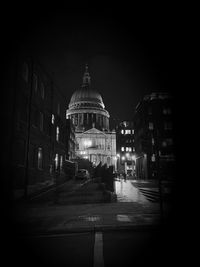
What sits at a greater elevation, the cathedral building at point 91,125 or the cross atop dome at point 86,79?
the cross atop dome at point 86,79

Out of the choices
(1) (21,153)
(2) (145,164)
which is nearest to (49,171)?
(1) (21,153)

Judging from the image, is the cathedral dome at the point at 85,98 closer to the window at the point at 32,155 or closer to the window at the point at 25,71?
the window at the point at 32,155

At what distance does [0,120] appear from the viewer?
60.5 feet

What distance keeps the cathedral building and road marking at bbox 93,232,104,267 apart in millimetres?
105172

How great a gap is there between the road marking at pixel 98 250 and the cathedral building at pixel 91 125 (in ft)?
345

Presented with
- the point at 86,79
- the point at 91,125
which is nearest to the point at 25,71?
A: the point at 91,125

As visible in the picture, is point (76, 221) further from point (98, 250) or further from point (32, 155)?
point (32, 155)

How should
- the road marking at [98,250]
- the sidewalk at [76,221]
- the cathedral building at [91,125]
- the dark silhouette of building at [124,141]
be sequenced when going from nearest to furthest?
the road marking at [98,250]
the sidewalk at [76,221]
the dark silhouette of building at [124,141]
the cathedral building at [91,125]

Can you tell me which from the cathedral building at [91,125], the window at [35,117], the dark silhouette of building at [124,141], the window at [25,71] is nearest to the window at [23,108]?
the window at [25,71]

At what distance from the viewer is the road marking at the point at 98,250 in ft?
15.2

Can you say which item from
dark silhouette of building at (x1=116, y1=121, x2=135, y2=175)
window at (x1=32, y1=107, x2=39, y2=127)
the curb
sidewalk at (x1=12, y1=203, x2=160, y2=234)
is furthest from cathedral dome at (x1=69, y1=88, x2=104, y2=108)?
the curb

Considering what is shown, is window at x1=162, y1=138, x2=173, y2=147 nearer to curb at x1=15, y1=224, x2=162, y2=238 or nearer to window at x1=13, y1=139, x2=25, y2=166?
window at x1=13, y1=139, x2=25, y2=166

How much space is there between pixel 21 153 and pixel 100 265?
19482 mm

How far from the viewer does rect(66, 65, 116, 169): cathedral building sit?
116250 millimetres
